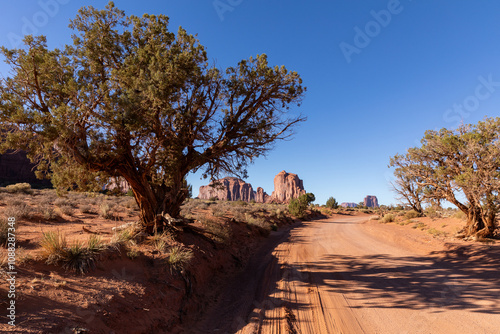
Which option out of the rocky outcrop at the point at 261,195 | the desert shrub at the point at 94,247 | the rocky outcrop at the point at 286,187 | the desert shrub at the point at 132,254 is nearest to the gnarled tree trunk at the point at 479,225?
the desert shrub at the point at 132,254

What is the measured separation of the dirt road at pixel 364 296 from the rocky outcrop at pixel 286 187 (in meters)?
118

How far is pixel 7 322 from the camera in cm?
321

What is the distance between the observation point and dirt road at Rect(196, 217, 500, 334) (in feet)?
15.8

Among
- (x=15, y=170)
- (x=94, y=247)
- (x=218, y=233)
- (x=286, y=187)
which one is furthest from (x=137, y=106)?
(x=286, y=187)

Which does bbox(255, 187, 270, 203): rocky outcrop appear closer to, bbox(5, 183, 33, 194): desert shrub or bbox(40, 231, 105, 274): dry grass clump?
bbox(5, 183, 33, 194): desert shrub

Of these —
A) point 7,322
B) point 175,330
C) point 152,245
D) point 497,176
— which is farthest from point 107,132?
point 497,176

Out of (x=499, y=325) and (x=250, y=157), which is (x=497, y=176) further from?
(x=250, y=157)

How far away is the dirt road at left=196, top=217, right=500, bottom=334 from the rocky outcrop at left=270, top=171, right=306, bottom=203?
118129 millimetres

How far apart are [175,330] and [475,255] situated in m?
12.4

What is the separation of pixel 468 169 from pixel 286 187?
123 metres

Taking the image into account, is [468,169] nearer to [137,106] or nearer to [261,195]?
[137,106]

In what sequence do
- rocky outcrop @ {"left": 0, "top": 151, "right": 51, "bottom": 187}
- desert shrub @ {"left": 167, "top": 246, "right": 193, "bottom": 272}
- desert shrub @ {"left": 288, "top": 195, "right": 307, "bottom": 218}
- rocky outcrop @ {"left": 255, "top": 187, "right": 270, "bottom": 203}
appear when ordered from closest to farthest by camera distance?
1. desert shrub @ {"left": 167, "top": 246, "right": 193, "bottom": 272}
2. desert shrub @ {"left": 288, "top": 195, "right": 307, "bottom": 218}
3. rocky outcrop @ {"left": 0, "top": 151, "right": 51, "bottom": 187}
4. rocky outcrop @ {"left": 255, "top": 187, "right": 270, "bottom": 203}

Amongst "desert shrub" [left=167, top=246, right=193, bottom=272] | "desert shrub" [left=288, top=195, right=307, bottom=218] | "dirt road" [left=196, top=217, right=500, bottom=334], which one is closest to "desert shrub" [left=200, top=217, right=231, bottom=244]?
"dirt road" [left=196, top=217, right=500, bottom=334]

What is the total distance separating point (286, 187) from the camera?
135m
